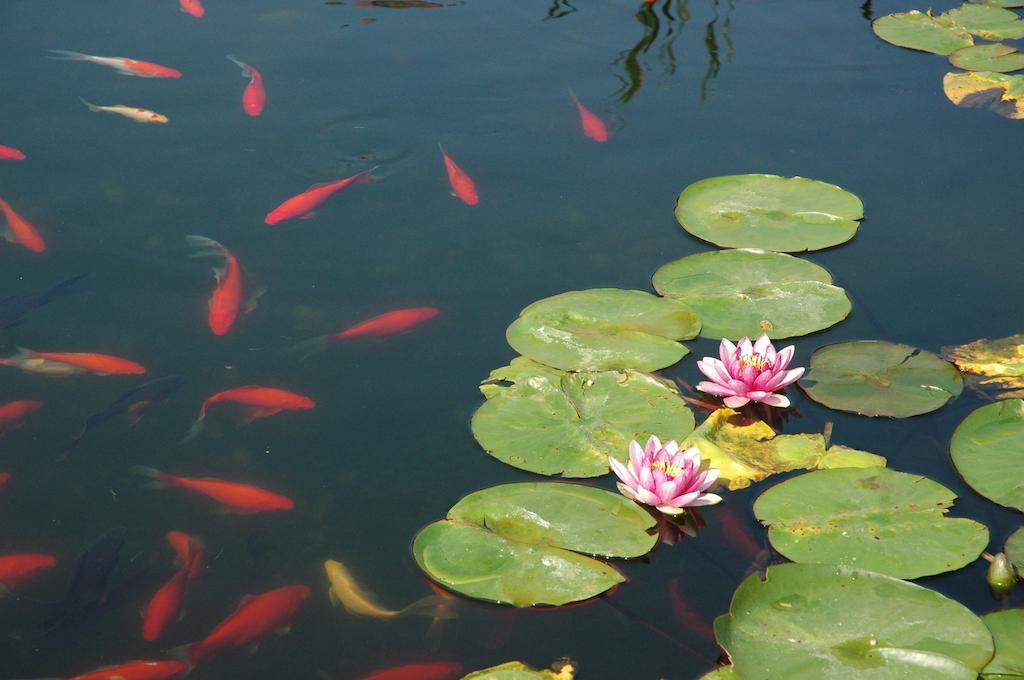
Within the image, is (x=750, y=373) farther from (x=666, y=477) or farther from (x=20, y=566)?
(x=20, y=566)

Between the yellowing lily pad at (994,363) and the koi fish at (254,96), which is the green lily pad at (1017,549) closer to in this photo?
the yellowing lily pad at (994,363)

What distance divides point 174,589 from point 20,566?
1.47 ft

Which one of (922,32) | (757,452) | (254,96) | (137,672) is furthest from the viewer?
(922,32)

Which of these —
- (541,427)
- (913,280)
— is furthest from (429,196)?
(913,280)

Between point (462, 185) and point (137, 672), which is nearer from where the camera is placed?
point (137, 672)

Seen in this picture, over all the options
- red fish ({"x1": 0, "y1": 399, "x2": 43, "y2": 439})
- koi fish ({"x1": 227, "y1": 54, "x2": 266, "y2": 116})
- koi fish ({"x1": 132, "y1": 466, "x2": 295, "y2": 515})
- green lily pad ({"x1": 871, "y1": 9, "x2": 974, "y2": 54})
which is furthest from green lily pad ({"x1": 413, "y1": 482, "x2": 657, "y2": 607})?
green lily pad ({"x1": 871, "y1": 9, "x2": 974, "y2": 54})

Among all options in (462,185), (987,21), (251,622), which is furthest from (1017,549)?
(987,21)

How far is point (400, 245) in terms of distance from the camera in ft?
13.4

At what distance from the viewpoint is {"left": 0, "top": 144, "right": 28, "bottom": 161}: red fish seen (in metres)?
4.57

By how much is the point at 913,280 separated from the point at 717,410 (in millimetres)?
1166

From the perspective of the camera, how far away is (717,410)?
321cm

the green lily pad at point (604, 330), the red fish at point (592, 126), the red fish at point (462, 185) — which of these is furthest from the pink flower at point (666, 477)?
the red fish at point (592, 126)

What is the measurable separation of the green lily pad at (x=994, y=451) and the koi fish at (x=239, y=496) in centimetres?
193

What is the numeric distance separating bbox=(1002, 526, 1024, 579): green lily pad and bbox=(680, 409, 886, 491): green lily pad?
0.39 meters
